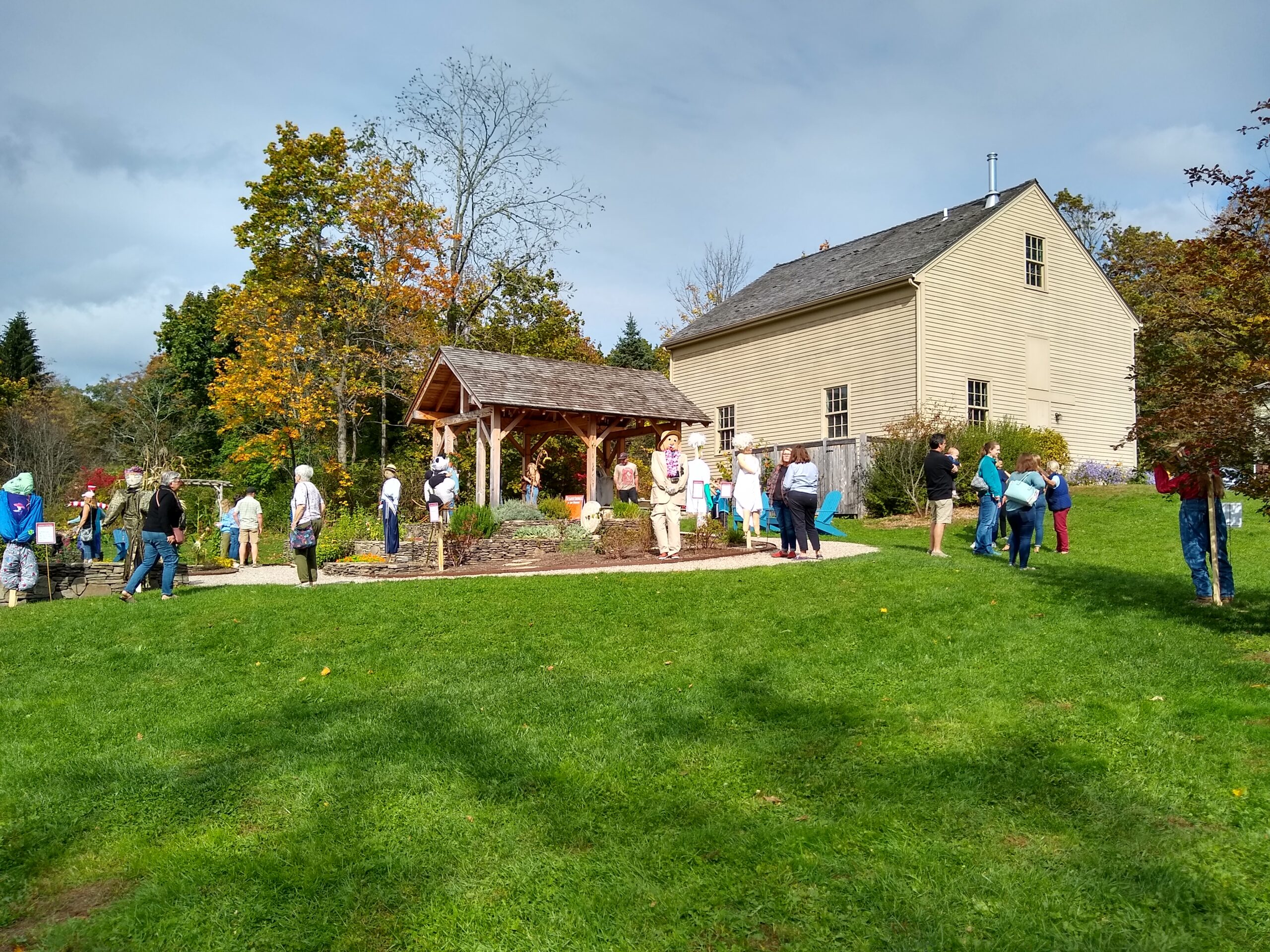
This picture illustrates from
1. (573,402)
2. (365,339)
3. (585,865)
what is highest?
(365,339)

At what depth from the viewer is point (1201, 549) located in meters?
8.80

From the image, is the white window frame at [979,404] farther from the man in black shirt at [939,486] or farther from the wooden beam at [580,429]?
the man in black shirt at [939,486]

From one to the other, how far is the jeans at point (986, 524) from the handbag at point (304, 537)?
29.8 feet

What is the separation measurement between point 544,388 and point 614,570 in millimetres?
8540

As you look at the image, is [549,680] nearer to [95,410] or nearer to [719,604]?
[719,604]

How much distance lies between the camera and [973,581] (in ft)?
32.5

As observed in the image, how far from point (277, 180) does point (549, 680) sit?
1037 inches

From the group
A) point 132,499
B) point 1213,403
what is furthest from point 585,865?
point 132,499

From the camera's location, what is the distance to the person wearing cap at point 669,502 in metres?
13.3

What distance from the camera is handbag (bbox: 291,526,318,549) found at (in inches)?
488

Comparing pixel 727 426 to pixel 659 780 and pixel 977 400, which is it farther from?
pixel 659 780

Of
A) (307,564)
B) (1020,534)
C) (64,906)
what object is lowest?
(64,906)

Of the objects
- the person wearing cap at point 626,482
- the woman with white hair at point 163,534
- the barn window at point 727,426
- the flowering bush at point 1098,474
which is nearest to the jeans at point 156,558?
the woman with white hair at point 163,534

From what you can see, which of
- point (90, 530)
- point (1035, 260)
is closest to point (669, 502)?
point (90, 530)
